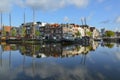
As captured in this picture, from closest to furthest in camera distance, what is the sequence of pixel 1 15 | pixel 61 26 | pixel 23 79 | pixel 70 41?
pixel 23 79, pixel 70 41, pixel 1 15, pixel 61 26

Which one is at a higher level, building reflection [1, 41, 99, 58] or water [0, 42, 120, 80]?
building reflection [1, 41, 99, 58]

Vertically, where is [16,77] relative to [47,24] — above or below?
below

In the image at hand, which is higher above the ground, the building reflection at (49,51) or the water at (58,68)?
the building reflection at (49,51)

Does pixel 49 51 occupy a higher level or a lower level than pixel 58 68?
higher

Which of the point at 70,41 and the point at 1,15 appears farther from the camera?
the point at 1,15

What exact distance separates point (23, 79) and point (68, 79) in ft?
8.78

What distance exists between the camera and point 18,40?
84000 mm

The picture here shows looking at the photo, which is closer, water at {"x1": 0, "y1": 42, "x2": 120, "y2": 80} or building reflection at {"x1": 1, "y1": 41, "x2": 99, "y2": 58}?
water at {"x1": 0, "y1": 42, "x2": 120, "y2": 80}

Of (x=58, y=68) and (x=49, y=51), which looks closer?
(x=58, y=68)

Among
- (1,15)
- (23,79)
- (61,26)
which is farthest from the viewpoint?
(61,26)

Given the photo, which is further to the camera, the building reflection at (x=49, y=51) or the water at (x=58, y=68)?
the building reflection at (x=49, y=51)

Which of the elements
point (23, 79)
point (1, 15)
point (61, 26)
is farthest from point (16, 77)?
point (61, 26)

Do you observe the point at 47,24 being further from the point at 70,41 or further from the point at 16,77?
the point at 16,77

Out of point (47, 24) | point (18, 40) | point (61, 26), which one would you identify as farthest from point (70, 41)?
point (47, 24)
